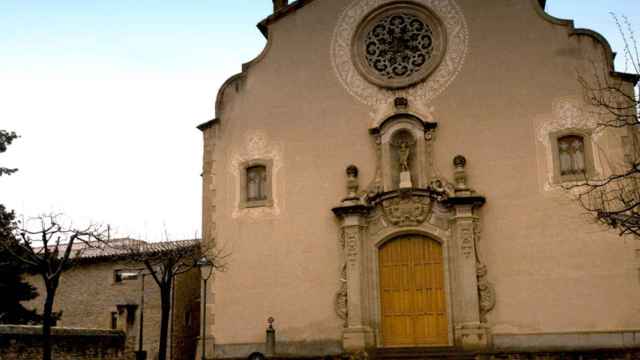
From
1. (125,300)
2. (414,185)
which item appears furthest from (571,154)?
(125,300)

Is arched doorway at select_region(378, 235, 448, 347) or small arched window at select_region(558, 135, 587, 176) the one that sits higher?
small arched window at select_region(558, 135, 587, 176)

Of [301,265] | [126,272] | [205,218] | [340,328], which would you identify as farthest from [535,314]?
[126,272]

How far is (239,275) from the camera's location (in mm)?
23625

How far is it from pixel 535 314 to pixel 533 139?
4968mm

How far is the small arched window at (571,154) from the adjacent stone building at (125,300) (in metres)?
13.1

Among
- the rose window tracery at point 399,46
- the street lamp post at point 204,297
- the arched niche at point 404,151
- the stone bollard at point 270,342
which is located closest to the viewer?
the stone bollard at point 270,342

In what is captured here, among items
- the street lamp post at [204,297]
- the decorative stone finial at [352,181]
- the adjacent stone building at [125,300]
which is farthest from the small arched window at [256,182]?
the adjacent stone building at [125,300]

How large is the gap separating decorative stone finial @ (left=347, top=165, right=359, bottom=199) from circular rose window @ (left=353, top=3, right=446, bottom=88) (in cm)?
283

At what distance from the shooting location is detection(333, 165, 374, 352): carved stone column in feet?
71.0

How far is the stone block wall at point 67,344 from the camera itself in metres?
21.1

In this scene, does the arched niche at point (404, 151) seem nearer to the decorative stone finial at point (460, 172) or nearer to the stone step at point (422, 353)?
the decorative stone finial at point (460, 172)

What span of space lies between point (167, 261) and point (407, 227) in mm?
7110

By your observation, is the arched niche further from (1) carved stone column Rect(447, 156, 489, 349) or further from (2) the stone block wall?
(2) the stone block wall

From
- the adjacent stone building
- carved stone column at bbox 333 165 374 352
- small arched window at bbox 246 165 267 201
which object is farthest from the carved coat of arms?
the adjacent stone building
